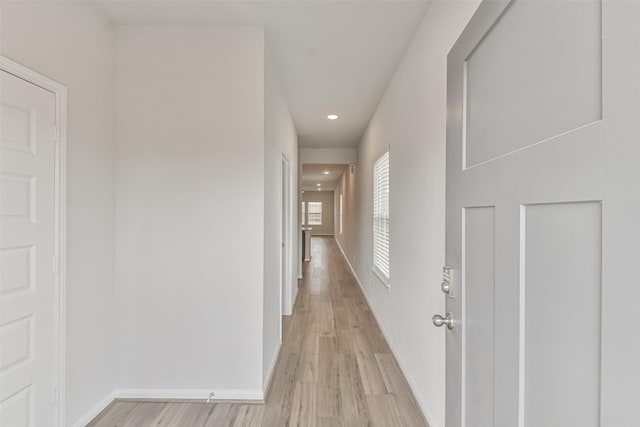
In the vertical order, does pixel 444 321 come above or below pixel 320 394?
above

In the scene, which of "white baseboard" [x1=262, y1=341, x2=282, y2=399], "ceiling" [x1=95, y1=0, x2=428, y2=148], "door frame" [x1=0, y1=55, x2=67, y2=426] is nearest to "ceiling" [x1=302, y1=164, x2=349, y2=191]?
"ceiling" [x1=95, y1=0, x2=428, y2=148]

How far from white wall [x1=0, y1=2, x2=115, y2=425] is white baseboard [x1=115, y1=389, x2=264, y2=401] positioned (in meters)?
0.15

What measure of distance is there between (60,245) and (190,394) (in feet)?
4.37

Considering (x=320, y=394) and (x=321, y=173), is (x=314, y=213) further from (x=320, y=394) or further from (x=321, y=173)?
(x=320, y=394)

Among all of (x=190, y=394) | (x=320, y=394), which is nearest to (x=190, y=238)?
(x=190, y=394)

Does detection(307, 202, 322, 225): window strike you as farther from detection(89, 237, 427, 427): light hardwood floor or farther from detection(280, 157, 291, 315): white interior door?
detection(89, 237, 427, 427): light hardwood floor

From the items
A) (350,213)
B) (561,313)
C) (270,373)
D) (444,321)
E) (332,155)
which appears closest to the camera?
(561,313)

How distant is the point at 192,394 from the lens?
2.29m

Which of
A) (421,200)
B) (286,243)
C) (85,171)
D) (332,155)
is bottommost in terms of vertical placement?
(286,243)

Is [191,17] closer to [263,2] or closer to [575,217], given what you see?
[263,2]

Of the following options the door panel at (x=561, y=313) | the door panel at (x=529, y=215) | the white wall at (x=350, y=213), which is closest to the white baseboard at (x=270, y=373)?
the door panel at (x=529, y=215)

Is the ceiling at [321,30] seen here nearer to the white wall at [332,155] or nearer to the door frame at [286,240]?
the door frame at [286,240]

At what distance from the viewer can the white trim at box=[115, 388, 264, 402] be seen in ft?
7.49

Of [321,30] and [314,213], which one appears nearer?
[321,30]
